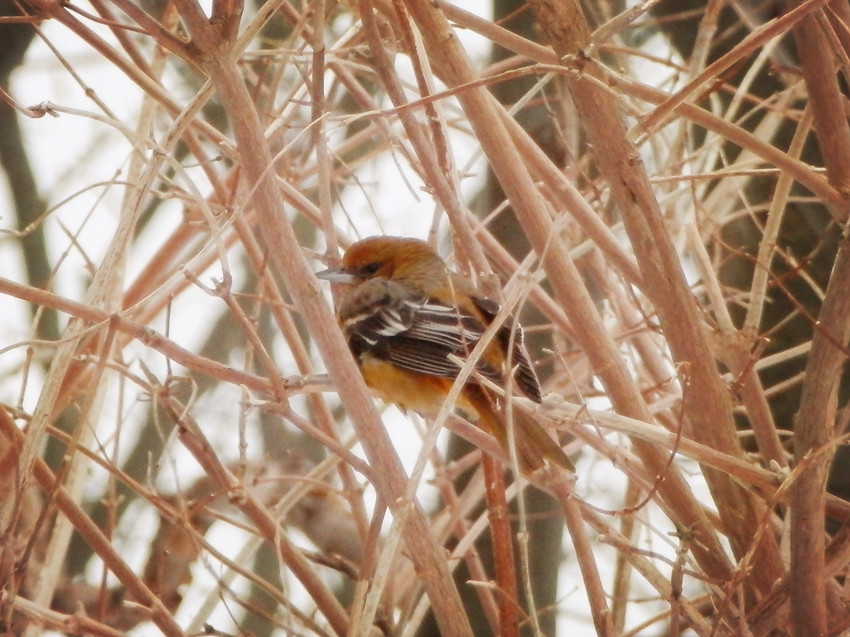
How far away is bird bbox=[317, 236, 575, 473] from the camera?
144 inches

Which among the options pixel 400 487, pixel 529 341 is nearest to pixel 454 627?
pixel 400 487

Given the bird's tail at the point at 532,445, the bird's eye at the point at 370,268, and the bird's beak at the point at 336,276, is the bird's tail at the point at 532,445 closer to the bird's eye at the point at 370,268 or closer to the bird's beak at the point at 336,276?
the bird's beak at the point at 336,276

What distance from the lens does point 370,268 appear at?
4.48 m

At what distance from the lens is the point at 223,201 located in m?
3.70

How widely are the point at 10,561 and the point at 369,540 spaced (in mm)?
1094

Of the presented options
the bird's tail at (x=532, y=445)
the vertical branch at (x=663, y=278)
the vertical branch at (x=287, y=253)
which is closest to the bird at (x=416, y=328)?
the bird's tail at (x=532, y=445)

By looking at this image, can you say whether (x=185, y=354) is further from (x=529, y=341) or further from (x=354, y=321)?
(x=529, y=341)

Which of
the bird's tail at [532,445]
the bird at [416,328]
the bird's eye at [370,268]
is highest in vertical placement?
the bird's eye at [370,268]

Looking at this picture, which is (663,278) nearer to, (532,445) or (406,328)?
(532,445)

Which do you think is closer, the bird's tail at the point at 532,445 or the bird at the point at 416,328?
the bird's tail at the point at 532,445

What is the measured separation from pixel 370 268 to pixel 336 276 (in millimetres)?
400

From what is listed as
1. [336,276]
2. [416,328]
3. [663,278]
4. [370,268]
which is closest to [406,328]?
[416,328]

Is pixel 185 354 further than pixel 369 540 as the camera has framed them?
No

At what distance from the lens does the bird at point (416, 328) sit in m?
3.65
